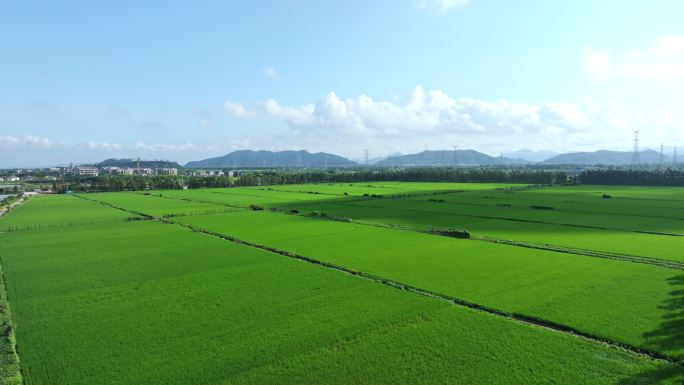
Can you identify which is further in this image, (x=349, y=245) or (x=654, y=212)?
(x=654, y=212)

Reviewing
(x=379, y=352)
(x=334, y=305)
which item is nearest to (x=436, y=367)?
(x=379, y=352)

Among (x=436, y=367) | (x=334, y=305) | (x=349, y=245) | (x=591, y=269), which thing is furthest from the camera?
(x=349, y=245)

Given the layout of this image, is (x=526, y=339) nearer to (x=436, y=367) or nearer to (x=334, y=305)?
(x=436, y=367)

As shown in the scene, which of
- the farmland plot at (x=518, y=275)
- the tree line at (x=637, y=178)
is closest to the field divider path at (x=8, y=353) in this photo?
the farmland plot at (x=518, y=275)

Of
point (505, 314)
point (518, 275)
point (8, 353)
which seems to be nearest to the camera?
point (8, 353)

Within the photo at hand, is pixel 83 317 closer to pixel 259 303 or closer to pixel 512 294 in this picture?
pixel 259 303

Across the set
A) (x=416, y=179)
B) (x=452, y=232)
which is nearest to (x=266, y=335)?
(x=452, y=232)

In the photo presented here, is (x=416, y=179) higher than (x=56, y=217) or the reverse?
higher

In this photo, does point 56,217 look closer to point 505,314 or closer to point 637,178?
point 505,314

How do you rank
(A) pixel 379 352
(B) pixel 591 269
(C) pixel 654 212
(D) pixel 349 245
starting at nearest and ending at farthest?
(A) pixel 379 352, (B) pixel 591 269, (D) pixel 349 245, (C) pixel 654 212
